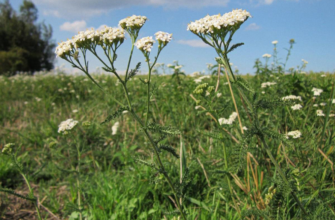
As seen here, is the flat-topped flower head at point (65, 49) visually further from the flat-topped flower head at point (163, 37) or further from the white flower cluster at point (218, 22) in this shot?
the white flower cluster at point (218, 22)

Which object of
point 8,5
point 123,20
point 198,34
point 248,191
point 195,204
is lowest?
point 195,204

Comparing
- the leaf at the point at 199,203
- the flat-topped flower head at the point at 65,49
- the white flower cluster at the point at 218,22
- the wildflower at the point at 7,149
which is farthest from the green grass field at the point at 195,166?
the flat-topped flower head at the point at 65,49

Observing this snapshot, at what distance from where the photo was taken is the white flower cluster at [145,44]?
169 centimetres

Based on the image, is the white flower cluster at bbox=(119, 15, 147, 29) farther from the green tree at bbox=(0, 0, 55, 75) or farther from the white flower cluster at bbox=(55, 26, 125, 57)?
the green tree at bbox=(0, 0, 55, 75)

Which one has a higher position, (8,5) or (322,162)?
(8,5)

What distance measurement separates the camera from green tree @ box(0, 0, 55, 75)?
34.3 metres

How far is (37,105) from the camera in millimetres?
6520

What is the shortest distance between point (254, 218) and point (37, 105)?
597cm

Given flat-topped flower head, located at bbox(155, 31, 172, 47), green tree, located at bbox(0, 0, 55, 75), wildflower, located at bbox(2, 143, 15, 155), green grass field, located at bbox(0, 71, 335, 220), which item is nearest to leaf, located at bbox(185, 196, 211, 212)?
green grass field, located at bbox(0, 71, 335, 220)

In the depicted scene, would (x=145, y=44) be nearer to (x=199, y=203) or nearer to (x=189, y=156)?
(x=199, y=203)

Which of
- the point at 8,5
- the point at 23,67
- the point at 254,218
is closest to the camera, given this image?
the point at 254,218

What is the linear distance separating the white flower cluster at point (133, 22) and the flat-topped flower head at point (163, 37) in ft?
0.53

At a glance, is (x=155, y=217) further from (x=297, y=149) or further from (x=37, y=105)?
(x=37, y=105)

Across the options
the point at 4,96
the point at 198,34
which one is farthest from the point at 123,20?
the point at 4,96
